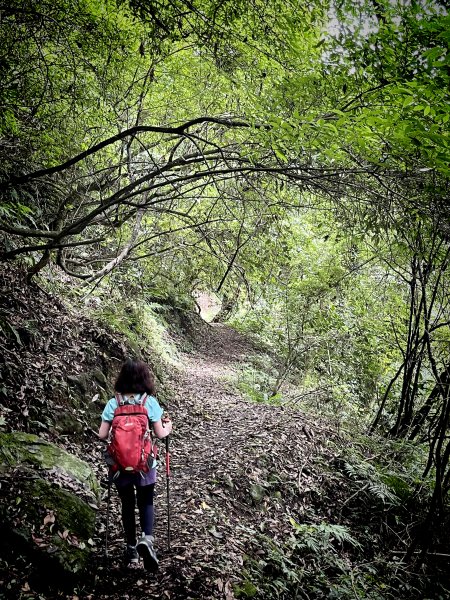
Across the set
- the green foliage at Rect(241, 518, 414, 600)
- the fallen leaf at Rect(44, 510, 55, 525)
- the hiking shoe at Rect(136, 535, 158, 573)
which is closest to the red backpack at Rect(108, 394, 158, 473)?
the hiking shoe at Rect(136, 535, 158, 573)

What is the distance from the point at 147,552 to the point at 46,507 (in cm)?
104

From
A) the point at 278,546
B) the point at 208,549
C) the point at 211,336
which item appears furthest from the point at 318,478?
the point at 211,336

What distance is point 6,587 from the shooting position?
3332 millimetres

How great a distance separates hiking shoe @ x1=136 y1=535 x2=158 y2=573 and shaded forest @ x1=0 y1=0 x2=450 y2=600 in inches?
5.3

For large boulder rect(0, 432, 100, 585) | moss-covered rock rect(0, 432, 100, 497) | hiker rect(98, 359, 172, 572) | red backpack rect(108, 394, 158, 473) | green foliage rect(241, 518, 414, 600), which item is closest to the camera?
large boulder rect(0, 432, 100, 585)

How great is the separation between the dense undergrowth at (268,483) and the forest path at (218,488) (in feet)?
0.08

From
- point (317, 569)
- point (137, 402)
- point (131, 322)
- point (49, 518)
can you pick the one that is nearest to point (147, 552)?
point (49, 518)

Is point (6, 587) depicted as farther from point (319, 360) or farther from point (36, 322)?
point (319, 360)

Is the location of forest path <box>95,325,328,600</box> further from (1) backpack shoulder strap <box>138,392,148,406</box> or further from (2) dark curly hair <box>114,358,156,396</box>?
(2) dark curly hair <box>114,358,156,396</box>

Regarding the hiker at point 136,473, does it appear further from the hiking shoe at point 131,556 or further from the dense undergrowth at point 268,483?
the dense undergrowth at point 268,483

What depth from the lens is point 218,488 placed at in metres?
6.11

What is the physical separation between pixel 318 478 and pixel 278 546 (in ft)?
6.73

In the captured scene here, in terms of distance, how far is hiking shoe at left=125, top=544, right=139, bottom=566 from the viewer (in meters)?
4.08

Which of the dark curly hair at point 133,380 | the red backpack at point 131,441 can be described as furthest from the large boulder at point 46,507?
the dark curly hair at point 133,380
